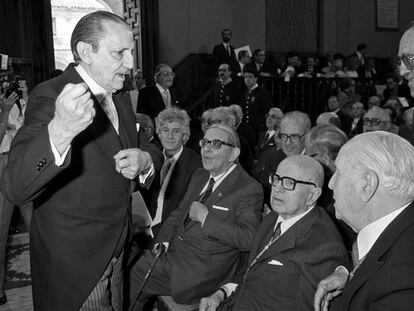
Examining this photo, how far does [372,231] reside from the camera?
1.32 meters

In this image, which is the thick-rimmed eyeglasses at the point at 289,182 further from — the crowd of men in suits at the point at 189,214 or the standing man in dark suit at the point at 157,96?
the standing man in dark suit at the point at 157,96

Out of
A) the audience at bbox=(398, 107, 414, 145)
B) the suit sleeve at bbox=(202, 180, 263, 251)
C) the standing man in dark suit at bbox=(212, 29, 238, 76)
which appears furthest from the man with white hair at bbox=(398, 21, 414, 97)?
the standing man in dark suit at bbox=(212, 29, 238, 76)

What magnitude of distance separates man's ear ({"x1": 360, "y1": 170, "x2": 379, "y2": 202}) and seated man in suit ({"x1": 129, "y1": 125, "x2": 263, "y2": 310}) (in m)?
1.19

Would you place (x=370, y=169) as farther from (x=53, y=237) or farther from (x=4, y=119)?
(x=4, y=119)

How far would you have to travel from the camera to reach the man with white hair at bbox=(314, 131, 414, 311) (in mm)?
1124

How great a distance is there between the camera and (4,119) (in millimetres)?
3256

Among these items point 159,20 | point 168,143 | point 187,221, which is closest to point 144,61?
point 159,20

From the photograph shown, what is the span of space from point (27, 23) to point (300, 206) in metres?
7.66

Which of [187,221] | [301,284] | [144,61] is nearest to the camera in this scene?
[301,284]

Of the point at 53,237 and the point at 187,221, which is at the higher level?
the point at 53,237

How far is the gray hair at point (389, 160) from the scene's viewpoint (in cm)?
128

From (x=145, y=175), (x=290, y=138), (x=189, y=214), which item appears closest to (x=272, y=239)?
(x=189, y=214)

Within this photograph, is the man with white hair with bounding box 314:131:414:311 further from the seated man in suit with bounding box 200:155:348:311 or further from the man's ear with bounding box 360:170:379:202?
the seated man in suit with bounding box 200:155:348:311

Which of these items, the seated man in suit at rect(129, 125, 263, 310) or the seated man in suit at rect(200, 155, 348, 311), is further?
the seated man in suit at rect(129, 125, 263, 310)
